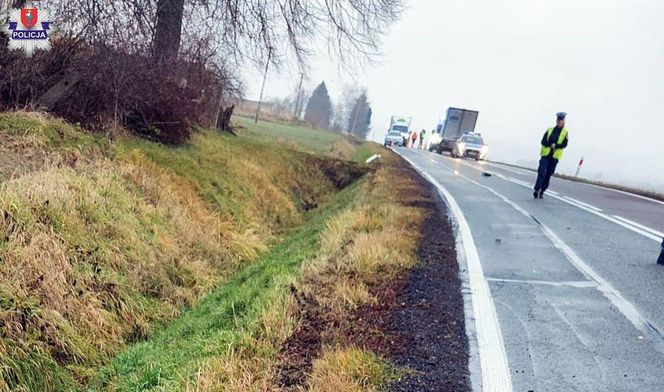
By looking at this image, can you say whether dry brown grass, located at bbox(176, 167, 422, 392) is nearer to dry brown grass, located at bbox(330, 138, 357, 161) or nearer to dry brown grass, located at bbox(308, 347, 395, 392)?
dry brown grass, located at bbox(308, 347, 395, 392)

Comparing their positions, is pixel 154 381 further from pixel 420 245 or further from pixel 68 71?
pixel 68 71

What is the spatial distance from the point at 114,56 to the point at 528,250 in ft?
24.0

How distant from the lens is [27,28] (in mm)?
6848

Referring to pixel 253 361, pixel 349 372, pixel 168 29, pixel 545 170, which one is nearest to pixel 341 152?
pixel 168 29

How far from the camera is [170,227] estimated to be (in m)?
6.33

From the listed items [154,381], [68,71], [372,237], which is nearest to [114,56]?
[68,71]

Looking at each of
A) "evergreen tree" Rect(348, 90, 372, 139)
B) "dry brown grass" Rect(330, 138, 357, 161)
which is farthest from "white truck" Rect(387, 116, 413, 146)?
"evergreen tree" Rect(348, 90, 372, 139)

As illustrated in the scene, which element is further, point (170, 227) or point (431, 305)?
point (170, 227)

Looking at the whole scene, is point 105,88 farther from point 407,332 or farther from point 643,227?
point 643,227

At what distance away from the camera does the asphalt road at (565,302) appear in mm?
2643

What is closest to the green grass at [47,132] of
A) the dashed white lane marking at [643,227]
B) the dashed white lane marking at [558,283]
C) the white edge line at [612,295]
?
the dashed white lane marking at [558,283]

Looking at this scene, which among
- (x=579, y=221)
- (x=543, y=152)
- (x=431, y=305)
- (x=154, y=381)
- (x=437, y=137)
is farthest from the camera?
(x=437, y=137)

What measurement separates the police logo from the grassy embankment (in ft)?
4.04

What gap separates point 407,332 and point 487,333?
0.56m
